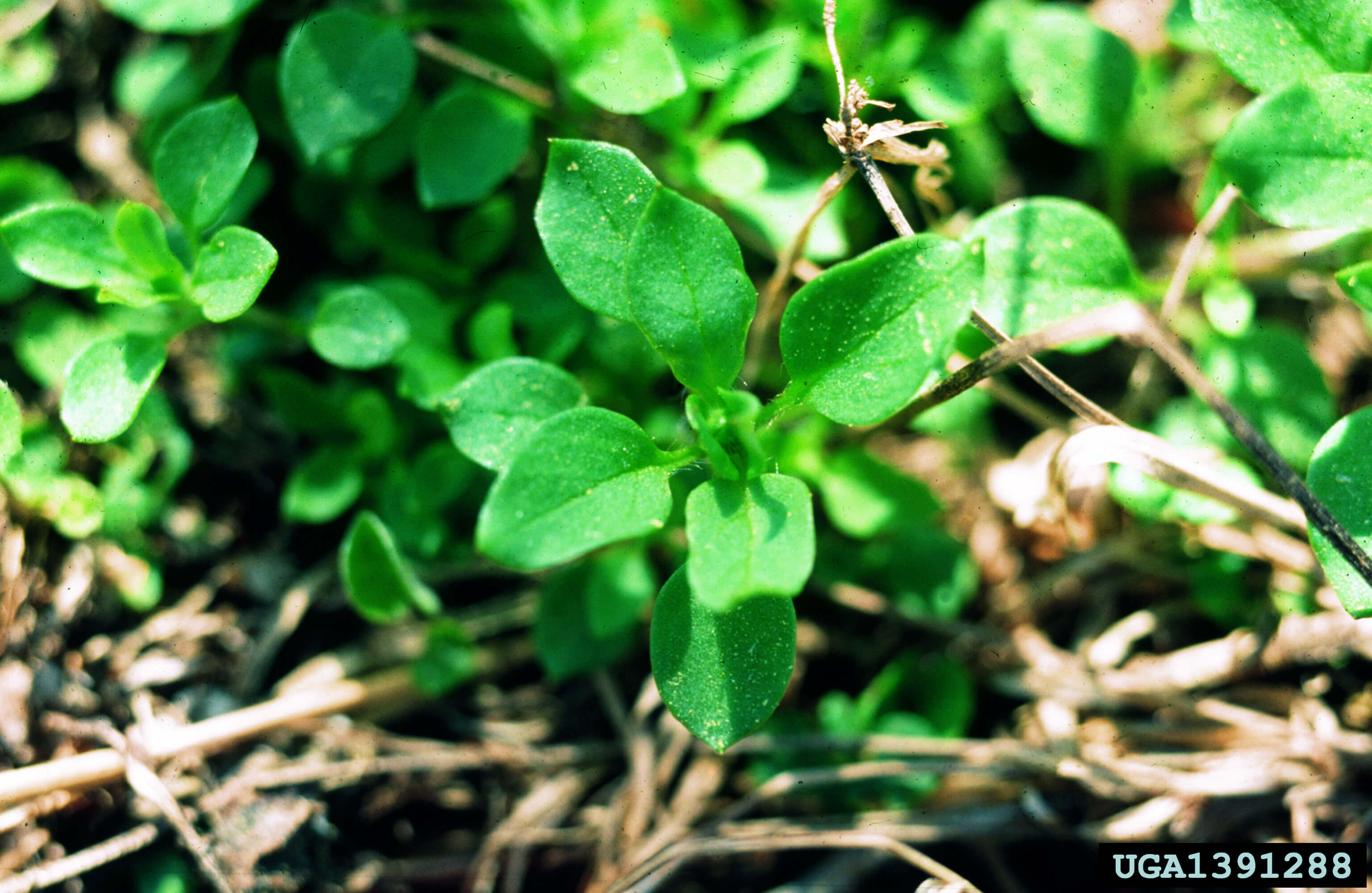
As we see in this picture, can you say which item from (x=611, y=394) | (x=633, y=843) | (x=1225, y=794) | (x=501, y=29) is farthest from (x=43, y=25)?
(x=1225, y=794)

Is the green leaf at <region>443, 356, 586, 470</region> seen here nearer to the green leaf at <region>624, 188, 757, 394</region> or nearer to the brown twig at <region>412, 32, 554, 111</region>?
the green leaf at <region>624, 188, 757, 394</region>

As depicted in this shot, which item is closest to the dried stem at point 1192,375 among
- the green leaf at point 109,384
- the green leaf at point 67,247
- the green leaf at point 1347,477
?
the green leaf at point 1347,477

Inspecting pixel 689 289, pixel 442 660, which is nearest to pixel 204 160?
pixel 689 289

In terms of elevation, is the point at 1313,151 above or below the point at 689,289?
above

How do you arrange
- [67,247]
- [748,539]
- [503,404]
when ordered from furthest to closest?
[67,247] → [503,404] → [748,539]

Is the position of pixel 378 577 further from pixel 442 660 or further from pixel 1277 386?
pixel 1277 386

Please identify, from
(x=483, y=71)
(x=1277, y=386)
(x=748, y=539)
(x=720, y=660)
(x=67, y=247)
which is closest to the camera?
(x=748, y=539)

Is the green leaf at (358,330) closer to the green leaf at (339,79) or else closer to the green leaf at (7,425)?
the green leaf at (339,79)
